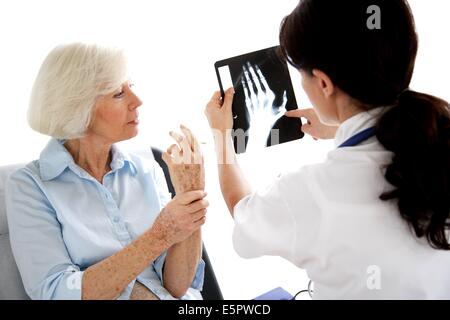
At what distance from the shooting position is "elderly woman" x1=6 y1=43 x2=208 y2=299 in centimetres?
98

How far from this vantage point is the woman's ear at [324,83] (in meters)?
0.82

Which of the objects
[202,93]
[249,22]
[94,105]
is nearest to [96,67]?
[94,105]

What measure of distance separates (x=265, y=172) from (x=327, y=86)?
2.85 feet

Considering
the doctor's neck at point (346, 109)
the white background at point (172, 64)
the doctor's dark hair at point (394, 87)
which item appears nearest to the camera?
the doctor's dark hair at point (394, 87)

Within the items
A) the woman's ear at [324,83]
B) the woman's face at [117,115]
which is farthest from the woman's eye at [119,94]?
the woman's ear at [324,83]

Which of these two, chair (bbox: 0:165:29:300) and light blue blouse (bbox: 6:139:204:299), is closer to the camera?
light blue blouse (bbox: 6:139:204:299)

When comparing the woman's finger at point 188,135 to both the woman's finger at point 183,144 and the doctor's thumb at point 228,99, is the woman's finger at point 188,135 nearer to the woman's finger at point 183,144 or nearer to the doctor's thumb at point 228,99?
the woman's finger at point 183,144

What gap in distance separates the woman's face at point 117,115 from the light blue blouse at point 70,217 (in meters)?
0.10

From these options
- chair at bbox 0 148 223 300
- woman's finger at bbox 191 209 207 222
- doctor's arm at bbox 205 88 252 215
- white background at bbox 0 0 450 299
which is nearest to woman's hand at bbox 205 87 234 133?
doctor's arm at bbox 205 88 252 215

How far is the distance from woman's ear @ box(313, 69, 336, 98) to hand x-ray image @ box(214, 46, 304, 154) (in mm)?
283

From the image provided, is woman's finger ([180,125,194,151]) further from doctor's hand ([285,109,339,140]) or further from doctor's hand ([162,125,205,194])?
doctor's hand ([285,109,339,140])

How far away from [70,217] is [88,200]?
7 centimetres
